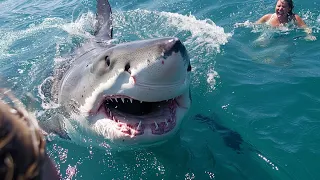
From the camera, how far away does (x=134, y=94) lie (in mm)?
2135

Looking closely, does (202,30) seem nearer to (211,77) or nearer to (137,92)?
(211,77)

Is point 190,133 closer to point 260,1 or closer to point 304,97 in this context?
point 304,97

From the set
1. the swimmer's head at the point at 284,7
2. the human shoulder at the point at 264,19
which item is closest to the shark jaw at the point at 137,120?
the swimmer's head at the point at 284,7

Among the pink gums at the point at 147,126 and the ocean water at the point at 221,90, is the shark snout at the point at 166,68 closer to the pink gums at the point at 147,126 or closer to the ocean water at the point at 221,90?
the pink gums at the point at 147,126

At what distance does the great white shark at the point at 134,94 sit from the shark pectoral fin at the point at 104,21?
8.12ft

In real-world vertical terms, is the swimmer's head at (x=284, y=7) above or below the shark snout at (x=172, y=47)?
below

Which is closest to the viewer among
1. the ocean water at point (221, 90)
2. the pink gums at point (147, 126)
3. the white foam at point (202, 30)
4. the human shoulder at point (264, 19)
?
the pink gums at point (147, 126)

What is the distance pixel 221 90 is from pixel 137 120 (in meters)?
2.23

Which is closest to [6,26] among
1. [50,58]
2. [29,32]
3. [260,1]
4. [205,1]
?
[29,32]

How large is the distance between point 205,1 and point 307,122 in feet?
17.6

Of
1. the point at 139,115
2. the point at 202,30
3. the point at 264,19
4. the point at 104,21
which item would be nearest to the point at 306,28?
the point at 264,19

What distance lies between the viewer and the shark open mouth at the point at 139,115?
231 cm

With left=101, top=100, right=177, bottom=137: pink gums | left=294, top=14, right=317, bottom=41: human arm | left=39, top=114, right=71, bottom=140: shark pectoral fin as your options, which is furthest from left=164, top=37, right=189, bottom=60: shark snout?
left=294, top=14, right=317, bottom=41: human arm

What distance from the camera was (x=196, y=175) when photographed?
2.90 m
